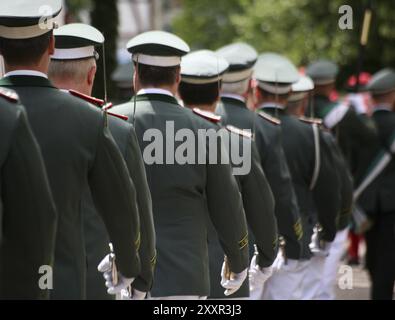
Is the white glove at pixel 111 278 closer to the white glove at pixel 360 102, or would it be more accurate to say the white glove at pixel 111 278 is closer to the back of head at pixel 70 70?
the back of head at pixel 70 70

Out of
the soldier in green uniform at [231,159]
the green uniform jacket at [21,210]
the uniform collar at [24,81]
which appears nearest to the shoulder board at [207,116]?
the soldier in green uniform at [231,159]

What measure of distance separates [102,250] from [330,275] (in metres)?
5.31

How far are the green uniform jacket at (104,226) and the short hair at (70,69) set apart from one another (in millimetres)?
240

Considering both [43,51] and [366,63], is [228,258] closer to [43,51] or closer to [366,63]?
[43,51]

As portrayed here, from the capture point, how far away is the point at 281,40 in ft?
89.0

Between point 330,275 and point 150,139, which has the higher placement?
point 150,139

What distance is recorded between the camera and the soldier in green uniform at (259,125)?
6.94 m

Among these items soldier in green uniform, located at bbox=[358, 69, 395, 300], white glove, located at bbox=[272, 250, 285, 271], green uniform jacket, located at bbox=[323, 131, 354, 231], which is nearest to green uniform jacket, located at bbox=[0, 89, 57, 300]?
white glove, located at bbox=[272, 250, 285, 271]

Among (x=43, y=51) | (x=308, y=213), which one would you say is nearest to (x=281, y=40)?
(x=308, y=213)

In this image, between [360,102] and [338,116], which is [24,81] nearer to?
[338,116]

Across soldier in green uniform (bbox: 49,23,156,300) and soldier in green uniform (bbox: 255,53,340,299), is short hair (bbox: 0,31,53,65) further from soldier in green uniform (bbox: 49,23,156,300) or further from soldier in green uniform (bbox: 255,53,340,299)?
soldier in green uniform (bbox: 255,53,340,299)

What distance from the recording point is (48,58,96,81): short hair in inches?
195

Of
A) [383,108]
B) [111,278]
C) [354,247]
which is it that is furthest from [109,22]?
[111,278]

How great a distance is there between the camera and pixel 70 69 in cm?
498
